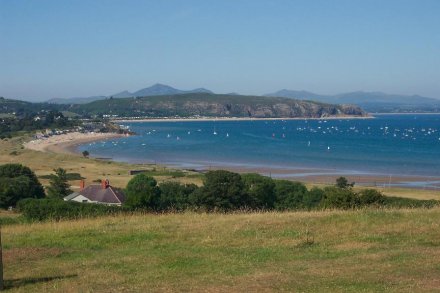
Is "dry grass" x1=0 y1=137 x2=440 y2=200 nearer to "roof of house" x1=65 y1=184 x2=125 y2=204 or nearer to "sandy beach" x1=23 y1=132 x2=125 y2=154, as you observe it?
"sandy beach" x1=23 y1=132 x2=125 y2=154

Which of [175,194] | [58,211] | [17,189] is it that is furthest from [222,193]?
[17,189]

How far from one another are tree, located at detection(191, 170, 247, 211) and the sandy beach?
71.6m

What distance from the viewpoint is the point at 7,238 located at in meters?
13.8

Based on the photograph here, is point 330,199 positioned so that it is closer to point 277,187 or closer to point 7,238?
point 7,238

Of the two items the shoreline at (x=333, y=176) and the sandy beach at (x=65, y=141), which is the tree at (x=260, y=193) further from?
the sandy beach at (x=65, y=141)

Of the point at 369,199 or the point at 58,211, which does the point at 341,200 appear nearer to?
the point at 369,199

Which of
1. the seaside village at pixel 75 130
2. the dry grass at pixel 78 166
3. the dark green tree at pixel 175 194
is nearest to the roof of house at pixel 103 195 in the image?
the dark green tree at pixel 175 194

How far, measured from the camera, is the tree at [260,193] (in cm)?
3311

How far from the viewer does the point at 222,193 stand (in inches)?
1254

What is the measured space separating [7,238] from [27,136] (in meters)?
124

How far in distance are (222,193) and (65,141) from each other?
101907mm

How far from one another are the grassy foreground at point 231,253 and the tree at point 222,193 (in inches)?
597

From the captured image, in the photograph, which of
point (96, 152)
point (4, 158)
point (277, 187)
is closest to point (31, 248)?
point (277, 187)

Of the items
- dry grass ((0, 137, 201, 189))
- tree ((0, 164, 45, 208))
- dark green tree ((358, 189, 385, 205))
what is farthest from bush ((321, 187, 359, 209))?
dry grass ((0, 137, 201, 189))
